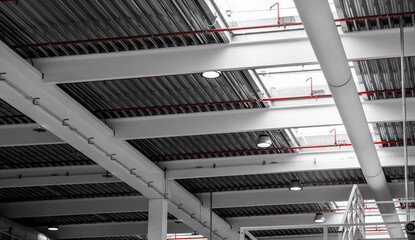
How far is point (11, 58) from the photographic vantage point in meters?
16.7

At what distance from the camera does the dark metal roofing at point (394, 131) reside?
21547 mm

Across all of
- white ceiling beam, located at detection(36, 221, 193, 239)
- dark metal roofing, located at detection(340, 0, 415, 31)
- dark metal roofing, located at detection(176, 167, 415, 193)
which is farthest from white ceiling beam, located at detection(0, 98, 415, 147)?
white ceiling beam, located at detection(36, 221, 193, 239)

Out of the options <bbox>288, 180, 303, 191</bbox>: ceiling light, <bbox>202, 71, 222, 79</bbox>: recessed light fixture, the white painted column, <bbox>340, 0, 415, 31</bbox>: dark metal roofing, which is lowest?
the white painted column

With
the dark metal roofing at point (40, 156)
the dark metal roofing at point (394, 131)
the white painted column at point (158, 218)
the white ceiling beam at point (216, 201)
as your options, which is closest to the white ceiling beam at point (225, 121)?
the dark metal roofing at point (394, 131)

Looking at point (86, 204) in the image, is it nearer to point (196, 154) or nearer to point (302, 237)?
point (196, 154)

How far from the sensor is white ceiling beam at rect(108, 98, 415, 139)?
19625 millimetres

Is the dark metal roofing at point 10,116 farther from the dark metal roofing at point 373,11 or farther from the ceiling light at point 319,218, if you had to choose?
the ceiling light at point 319,218

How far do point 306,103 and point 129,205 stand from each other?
11.8 metres

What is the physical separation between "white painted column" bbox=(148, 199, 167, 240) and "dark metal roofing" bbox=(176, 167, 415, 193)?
7.29 ft

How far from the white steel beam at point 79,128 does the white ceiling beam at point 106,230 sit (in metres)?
4.93

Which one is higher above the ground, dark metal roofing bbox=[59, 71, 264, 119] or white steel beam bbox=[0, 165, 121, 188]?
dark metal roofing bbox=[59, 71, 264, 119]

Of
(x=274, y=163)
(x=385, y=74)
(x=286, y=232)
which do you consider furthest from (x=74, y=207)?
(x=385, y=74)

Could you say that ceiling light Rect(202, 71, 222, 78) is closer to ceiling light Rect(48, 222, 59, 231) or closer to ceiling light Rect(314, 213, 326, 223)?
ceiling light Rect(314, 213, 326, 223)

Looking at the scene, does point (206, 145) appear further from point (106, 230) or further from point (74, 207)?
point (106, 230)
